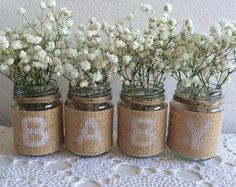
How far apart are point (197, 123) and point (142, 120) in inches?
4.6

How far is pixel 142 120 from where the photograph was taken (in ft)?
2.30

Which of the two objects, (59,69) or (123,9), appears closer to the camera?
(59,69)

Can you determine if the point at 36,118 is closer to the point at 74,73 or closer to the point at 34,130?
the point at 34,130

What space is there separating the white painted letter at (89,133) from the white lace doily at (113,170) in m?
0.05

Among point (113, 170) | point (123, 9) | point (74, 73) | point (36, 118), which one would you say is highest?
point (123, 9)

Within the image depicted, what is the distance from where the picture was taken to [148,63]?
0.69 metres

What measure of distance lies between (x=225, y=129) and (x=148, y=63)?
38cm

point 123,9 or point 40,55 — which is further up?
point 123,9

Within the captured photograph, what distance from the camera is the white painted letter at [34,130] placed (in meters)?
0.70

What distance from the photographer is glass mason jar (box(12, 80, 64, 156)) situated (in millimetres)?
698

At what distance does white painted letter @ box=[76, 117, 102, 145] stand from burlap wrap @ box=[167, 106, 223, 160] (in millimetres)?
174

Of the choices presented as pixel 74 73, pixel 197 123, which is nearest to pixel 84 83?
pixel 74 73

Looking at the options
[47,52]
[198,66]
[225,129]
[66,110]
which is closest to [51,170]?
[66,110]

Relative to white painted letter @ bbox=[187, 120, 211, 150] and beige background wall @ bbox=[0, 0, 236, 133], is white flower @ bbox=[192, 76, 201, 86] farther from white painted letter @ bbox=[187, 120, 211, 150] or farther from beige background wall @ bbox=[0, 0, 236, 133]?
beige background wall @ bbox=[0, 0, 236, 133]
